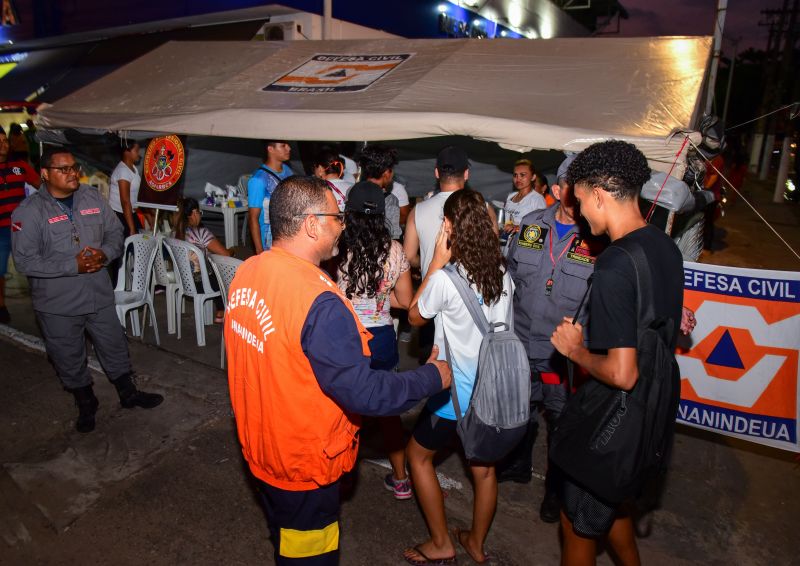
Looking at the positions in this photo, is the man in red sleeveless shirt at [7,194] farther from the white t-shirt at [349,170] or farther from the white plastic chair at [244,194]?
the white t-shirt at [349,170]

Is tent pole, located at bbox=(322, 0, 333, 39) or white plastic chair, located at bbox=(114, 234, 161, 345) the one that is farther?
tent pole, located at bbox=(322, 0, 333, 39)

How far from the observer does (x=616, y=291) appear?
191 cm

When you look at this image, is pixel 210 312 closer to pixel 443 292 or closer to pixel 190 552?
pixel 190 552

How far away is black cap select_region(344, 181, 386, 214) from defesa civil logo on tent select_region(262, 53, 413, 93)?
8.40 feet

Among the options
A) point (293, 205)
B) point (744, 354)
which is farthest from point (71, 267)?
point (744, 354)

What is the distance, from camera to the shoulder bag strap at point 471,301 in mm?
2559

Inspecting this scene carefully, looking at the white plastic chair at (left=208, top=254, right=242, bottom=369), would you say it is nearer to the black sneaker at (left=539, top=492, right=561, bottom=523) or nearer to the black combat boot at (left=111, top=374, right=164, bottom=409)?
the black combat boot at (left=111, top=374, right=164, bottom=409)

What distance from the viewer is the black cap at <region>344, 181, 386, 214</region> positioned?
2.98 meters

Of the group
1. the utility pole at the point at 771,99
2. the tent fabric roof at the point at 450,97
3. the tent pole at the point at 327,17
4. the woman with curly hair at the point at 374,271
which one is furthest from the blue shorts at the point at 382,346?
the utility pole at the point at 771,99

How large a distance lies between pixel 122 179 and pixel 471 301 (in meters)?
5.74

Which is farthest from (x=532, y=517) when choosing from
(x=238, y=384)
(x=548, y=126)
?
(x=548, y=126)

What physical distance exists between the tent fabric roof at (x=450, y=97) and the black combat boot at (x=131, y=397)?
2.38 metres

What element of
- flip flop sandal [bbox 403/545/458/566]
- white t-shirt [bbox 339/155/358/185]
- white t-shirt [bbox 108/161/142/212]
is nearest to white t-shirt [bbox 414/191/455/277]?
flip flop sandal [bbox 403/545/458/566]

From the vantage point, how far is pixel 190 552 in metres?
3.02
